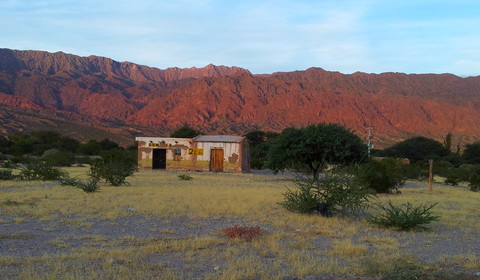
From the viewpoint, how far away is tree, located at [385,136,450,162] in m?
75.2

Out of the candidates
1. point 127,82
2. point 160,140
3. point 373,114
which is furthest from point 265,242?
point 127,82

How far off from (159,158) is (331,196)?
29.3m

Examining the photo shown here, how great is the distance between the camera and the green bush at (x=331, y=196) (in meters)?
12.9

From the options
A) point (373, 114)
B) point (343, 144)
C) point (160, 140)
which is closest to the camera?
point (343, 144)

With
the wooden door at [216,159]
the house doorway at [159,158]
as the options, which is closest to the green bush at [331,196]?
the wooden door at [216,159]

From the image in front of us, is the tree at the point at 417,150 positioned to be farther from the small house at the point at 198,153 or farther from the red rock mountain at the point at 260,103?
the small house at the point at 198,153

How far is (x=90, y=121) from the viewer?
106 metres

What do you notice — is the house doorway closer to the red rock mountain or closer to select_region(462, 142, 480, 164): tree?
select_region(462, 142, 480, 164): tree

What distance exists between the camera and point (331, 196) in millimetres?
13336

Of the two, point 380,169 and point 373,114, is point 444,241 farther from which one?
point 373,114

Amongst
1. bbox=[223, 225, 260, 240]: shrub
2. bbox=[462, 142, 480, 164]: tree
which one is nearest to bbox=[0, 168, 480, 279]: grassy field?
bbox=[223, 225, 260, 240]: shrub

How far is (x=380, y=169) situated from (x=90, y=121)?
92319mm

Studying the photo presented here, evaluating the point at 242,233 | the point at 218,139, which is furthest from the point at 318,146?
the point at 242,233

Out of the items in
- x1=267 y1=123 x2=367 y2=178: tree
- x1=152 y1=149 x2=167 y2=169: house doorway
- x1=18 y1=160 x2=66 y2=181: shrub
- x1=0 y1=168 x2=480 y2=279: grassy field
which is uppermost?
x1=267 y1=123 x2=367 y2=178: tree
